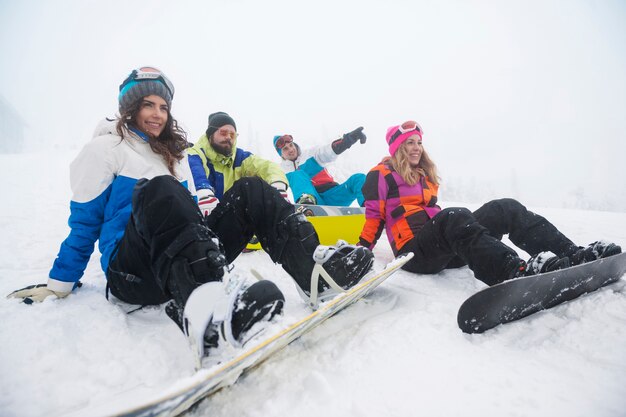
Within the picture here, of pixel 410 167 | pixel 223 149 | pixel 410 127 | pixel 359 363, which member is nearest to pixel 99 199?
pixel 359 363

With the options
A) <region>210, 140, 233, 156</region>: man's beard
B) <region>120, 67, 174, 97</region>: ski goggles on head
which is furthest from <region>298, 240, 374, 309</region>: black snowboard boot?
<region>210, 140, 233, 156</region>: man's beard

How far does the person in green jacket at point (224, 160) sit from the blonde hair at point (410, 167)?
1200 millimetres

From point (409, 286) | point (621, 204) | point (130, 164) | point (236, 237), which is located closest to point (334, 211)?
point (409, 286)

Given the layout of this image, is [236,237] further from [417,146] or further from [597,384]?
[417,146]

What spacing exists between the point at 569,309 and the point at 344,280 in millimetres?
1157

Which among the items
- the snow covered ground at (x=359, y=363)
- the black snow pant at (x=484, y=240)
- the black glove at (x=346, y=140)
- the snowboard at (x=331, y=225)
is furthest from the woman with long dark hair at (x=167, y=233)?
the black glove at (x=346, y=140)

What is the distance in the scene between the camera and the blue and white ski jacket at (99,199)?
1.65m

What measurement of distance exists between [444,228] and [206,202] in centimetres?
201

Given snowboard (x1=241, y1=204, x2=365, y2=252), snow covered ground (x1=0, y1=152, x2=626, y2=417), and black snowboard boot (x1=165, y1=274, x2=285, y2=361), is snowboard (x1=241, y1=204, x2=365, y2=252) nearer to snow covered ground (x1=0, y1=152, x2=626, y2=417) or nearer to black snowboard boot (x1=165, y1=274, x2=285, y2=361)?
snow covered ground (x1=0, y1=152, x2=626, y2=417)

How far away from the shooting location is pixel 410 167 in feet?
9.16

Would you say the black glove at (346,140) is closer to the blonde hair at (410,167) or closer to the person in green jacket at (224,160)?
the person in green jacket at (224,160)

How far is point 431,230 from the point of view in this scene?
210 centimetres

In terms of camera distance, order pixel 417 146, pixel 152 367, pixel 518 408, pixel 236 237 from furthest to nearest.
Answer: pixel 417 146 → pixel 236 237 → pixel 152 367 → pixel 518 408

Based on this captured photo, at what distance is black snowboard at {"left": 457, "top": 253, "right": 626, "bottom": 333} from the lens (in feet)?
4.43
